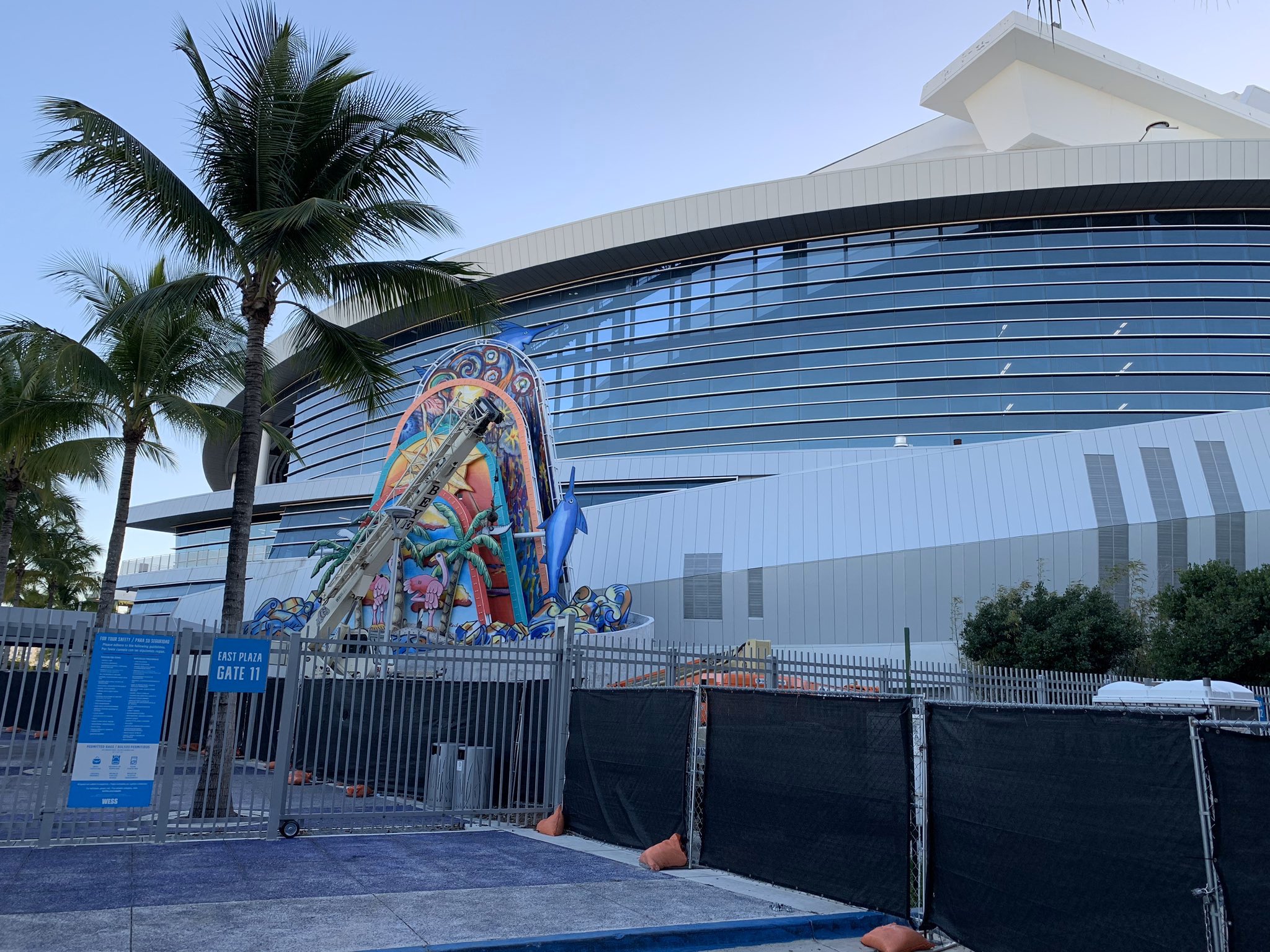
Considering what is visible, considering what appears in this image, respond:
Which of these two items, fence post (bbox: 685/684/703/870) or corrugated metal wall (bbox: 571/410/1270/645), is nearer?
fence post (bbox: 685/684/703/870)

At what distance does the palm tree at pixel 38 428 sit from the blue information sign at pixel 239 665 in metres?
10.2

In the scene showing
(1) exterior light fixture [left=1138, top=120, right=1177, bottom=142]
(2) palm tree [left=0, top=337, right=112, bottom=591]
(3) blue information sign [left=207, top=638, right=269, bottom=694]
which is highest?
(1) exterior light fixture [left=1138, top=120, right=1177, bottom=142]

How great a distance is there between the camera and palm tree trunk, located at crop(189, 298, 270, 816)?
12.3m

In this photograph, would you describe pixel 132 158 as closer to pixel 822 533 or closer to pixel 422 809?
pixel 422 809

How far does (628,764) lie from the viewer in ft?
37.4

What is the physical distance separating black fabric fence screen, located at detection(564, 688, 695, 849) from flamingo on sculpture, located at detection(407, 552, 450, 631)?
61.1ft

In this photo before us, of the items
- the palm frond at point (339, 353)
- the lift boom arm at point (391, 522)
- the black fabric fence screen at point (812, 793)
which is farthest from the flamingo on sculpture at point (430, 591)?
the black fabric fence screen at point (812, 793)

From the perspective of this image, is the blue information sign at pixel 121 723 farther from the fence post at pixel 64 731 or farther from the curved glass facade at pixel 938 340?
the curved glass facade at pixel 938 340

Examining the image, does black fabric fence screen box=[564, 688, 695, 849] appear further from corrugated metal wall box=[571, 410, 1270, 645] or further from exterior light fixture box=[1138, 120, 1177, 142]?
exterior light fixture box=[1138, 120, 1177, 142]

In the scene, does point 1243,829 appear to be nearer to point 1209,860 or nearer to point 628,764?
point 1209,860

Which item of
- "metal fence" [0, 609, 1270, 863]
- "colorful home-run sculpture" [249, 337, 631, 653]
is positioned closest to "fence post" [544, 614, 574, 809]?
"metal fence" [0, 609, 1270, 863]

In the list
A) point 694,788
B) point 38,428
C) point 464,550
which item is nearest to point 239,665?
point 694,788

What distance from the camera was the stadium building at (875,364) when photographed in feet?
103

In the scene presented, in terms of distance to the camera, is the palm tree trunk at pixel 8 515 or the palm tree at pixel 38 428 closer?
the palm tree at pixel 38 428
